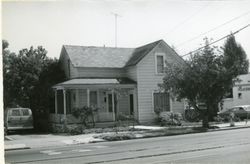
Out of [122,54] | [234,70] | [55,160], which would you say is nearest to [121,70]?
[122,54]

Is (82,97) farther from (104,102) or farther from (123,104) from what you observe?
(123,104)

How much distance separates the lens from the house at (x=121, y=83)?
28203 mm

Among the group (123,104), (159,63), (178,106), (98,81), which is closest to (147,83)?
(159,63)

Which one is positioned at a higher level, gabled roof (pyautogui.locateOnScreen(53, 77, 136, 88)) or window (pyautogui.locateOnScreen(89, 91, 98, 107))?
gabled roof (pyautogui.locateOnScreen(53, 77, 136, 88))

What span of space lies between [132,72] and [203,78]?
22.6ft

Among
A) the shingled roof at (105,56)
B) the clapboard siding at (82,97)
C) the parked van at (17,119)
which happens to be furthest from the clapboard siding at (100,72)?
the parked van at (17,119)

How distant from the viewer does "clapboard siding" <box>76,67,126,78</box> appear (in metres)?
29.0

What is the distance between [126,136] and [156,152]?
6975 millimetres

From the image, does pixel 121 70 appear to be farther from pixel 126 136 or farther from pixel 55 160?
pixel 55 160

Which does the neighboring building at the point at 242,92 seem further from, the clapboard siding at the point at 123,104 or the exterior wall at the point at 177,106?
the clapboard siding at the point at 123,104

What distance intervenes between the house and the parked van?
6.66 feet

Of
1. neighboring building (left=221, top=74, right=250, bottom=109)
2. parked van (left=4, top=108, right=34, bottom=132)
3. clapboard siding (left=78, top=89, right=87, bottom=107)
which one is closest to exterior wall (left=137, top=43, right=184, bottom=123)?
clapboard siding (left=78, top=89, right=87, bottom=107)

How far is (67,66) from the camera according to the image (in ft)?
102

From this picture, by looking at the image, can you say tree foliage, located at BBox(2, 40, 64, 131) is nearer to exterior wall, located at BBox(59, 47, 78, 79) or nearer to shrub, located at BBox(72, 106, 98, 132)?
exterior wall, located at BBox(59, 47, 78, 79)
